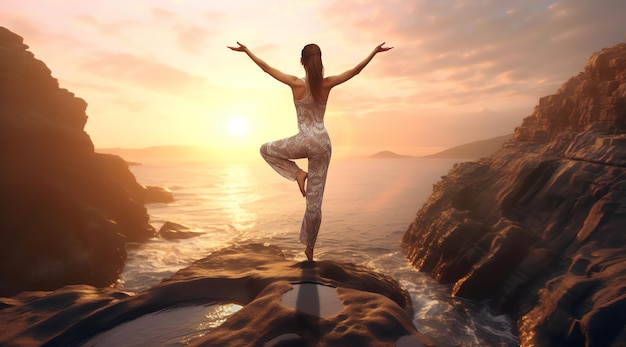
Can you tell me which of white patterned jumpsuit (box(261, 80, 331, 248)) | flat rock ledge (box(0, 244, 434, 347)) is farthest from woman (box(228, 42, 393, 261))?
flat rock ledge (box(0, 244, 434, 347))

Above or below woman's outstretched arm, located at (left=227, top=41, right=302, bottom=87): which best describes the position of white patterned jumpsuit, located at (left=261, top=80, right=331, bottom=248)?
below

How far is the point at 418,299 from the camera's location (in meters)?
11.7

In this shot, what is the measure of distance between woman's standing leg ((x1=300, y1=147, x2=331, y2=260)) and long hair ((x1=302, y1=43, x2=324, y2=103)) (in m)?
1.01

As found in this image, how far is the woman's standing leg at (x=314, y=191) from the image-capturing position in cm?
530

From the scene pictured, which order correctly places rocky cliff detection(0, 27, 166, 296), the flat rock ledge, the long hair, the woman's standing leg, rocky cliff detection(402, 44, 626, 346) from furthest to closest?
1. rocky cliff detection(0, 27, 166, 296)
2. rocky cliff detection(402, 44, 626, 346)
3. the woman's standing leg
4. the long hair
5. the flat rock ledge

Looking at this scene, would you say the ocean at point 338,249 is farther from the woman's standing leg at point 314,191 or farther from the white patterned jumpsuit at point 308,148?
the white patterned jumpsuit at point 308,148

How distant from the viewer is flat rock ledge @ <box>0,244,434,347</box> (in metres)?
3.58

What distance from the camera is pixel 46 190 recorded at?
48.7ft

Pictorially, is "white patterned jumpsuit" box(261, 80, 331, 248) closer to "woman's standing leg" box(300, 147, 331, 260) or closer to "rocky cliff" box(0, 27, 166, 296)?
"woman's standing leg" box(300, 147, 331, 260)

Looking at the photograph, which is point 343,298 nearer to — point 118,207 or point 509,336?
point 509,336

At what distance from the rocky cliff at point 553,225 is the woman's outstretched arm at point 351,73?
23.6 ft

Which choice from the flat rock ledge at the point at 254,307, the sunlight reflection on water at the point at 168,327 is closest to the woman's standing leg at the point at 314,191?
the flat rock ledge at the point at 254,307

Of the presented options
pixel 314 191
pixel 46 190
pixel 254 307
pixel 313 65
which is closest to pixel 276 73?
A: pixel 313 65

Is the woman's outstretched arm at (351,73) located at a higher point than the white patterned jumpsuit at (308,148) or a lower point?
higher
